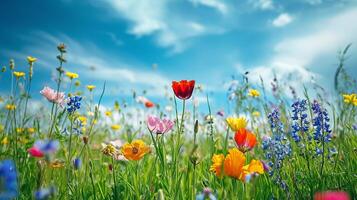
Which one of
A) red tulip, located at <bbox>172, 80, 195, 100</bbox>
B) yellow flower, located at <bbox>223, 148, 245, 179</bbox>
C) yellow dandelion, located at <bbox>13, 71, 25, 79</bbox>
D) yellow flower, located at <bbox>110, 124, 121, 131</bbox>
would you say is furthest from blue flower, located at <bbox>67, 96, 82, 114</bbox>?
yellow flower, located at <bbox>110, 124, 121, 131</bbox>

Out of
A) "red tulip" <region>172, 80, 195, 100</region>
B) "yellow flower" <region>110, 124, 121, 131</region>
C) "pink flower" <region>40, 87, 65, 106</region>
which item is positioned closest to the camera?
"red tulip" <region>172, 80, 195, 100</region>

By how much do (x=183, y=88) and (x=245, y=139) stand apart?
1.36 feet

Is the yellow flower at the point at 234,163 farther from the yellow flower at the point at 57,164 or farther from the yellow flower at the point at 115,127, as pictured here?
the yellow flower at the point at 115,127

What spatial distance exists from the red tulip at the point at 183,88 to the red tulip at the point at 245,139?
341 millimetres

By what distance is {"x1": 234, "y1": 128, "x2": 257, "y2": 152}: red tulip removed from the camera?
1795 millimetres

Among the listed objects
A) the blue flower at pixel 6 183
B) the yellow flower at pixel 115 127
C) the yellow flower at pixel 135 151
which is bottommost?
the blue flower at pixel 6 183

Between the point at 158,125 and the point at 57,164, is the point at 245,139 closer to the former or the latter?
the point at 158,125

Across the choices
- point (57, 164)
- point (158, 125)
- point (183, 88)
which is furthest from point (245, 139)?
point (57, 164)

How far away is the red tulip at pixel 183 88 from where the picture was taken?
1.94 m

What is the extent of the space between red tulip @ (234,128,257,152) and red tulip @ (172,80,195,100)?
0.34 meters

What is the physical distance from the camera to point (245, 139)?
1.81 meters

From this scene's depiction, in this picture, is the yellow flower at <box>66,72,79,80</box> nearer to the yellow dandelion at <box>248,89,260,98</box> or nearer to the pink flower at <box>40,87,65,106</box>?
the pink flower at <box>40,87,65,106</box>

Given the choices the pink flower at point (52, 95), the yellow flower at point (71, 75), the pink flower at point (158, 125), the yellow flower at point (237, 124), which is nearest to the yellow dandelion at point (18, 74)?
the yellow flower at point (71, 75)

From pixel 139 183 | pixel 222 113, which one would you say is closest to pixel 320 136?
pixel 139 183
